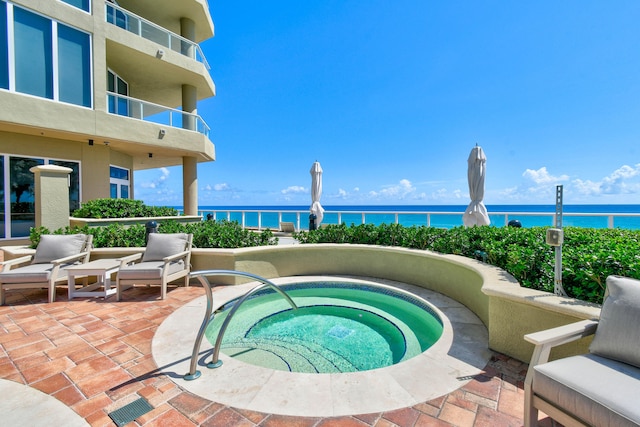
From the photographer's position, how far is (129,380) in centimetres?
231

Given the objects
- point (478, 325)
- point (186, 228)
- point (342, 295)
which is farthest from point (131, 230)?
point (478, 325)

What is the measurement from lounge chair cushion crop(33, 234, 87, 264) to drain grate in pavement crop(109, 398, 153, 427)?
3.90m

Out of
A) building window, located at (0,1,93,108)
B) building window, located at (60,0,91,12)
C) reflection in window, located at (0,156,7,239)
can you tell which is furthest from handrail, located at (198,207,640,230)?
building window, located at (60,0,91,12)

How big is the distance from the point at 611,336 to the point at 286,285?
4126 millimetres

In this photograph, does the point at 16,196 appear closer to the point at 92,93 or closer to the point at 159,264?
the point at 92,93

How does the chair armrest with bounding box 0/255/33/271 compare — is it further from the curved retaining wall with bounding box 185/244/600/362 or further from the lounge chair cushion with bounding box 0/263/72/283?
the curved retaining wall with bounding box 185/244/600/362

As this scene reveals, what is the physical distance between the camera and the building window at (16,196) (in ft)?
26.9

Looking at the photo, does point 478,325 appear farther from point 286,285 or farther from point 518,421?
point 286,285

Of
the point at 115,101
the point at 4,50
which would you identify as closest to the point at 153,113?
the point at 115,101

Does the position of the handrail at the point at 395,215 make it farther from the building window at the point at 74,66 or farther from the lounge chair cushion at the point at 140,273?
the building window at the point at 74,66

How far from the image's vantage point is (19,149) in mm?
8414

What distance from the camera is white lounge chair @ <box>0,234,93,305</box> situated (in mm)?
3974

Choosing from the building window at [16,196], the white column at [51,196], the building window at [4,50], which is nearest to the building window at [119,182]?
the building window at [16,196]

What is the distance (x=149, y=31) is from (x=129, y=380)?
1213cm
